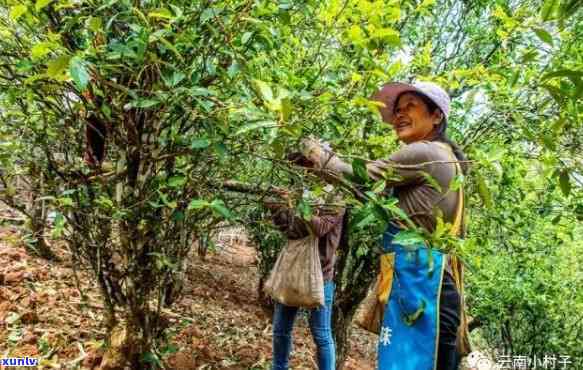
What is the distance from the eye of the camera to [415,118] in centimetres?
218

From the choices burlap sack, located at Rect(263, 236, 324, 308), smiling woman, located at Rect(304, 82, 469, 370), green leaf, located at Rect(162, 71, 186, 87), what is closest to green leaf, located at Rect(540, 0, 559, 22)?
smiling woman, located at Rect(304, 82, 469, 370)

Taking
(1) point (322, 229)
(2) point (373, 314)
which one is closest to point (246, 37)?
(2) point (373, 314)

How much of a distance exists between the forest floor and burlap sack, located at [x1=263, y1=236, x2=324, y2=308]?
0.65 metres

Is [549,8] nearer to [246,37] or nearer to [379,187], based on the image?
[379,187]

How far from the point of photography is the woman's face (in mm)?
2160

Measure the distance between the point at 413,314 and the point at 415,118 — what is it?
2.83 ft

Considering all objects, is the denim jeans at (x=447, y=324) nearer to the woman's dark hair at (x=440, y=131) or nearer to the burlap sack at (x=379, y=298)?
the burlap sack at (x=379, y=298)

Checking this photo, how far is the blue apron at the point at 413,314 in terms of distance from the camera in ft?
6.23

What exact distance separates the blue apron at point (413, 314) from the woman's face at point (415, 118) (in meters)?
0.51

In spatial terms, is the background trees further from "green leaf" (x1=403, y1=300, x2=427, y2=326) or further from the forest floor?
the forest floor

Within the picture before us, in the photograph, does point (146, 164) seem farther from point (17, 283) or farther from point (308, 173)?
point (17, 283)

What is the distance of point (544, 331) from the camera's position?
7.58 metres

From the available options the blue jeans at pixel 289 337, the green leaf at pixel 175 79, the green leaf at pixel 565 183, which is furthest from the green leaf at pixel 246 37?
the blue jeans at pixel 289 337

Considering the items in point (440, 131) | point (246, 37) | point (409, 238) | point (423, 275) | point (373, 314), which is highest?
point (246, 37)
